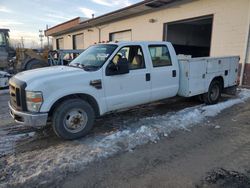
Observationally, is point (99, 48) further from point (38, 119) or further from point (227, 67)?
point (227, 67)

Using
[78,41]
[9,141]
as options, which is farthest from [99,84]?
[78,41]

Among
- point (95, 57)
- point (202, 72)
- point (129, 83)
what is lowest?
point (129, 83)

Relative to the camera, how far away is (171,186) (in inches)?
117

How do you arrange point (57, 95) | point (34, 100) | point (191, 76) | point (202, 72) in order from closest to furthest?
point (34, 100) < point (57, 95) < point (191, 76) < point (202, 72)

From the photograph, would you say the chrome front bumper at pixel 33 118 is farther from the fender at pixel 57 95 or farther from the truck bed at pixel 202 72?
the truck bed at pixel 202 72

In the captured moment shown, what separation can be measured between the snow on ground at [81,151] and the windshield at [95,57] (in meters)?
1.57

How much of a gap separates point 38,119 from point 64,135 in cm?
65

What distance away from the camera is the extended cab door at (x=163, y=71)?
5.53 m

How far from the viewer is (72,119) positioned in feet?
14.5

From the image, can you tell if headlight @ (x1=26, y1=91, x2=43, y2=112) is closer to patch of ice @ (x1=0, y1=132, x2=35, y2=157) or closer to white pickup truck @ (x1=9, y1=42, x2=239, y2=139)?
white pickup truck @ (x1=9, y1=42, x2=239, y2=139)

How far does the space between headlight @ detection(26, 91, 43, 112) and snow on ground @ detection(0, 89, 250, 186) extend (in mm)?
810

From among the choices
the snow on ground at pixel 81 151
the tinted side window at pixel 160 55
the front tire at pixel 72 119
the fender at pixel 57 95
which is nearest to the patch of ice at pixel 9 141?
the snow on ground at pixel 81 151

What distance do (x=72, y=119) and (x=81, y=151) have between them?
Answer: 2.49 feet

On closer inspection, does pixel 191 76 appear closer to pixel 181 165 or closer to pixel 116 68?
pixel 116 68
